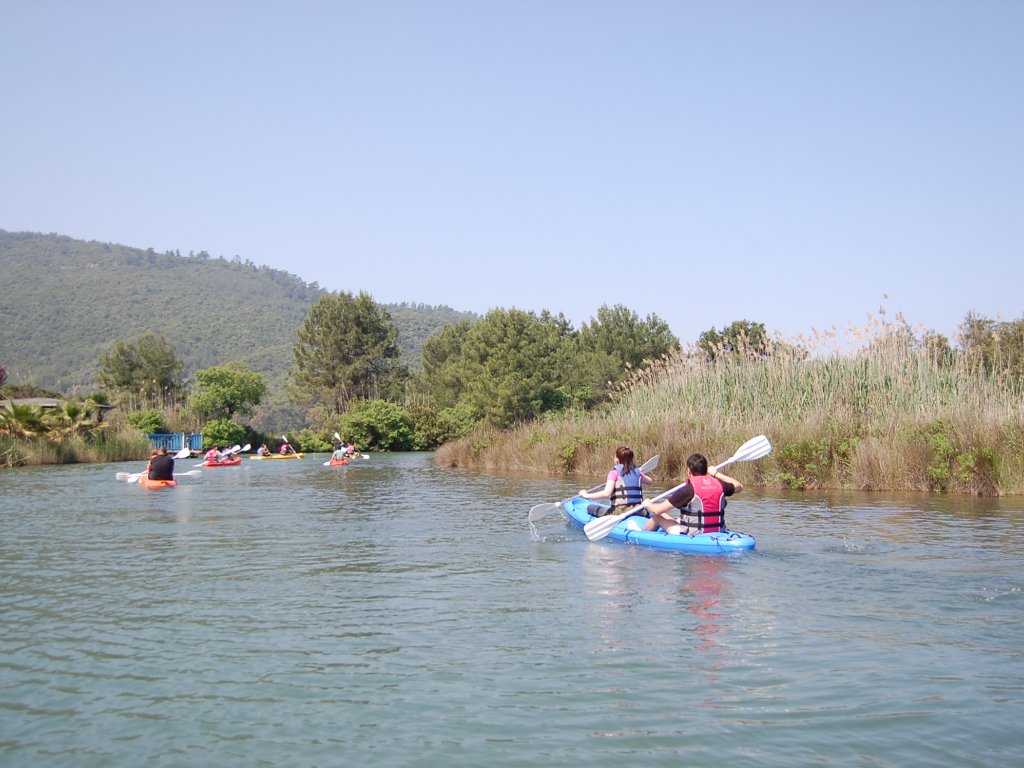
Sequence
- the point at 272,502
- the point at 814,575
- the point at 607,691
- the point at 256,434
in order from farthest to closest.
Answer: the point at 256,434 → the point at 272,502 → the point at 814,575 → the point at 607,691

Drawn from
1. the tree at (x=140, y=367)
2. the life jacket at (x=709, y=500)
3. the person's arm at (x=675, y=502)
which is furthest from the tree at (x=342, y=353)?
the life jacket at (x=709, y=500)

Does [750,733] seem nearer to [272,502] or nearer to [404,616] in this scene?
[404,616]

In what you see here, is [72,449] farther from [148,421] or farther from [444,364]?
[444,364]

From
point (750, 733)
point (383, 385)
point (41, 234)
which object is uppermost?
point (41, 234)

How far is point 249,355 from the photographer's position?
108938mm

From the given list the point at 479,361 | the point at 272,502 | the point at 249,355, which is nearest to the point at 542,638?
the point at 272,502

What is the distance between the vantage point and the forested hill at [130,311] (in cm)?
9869

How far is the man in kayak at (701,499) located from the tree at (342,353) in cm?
5250

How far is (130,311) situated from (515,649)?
122 metres

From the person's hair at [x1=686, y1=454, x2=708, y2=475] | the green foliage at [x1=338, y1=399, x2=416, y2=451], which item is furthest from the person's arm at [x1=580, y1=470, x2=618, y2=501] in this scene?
the green foliage at [x1=338, y1=399, x2=416, y2=451]

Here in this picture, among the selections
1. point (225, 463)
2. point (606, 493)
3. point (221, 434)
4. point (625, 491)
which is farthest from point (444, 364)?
point (625, 491)

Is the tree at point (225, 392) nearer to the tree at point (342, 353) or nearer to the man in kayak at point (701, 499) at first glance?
the tree at point (342, 353)

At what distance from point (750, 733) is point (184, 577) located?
22.3ft

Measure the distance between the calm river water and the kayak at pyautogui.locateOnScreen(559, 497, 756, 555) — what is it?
0.64 feet
